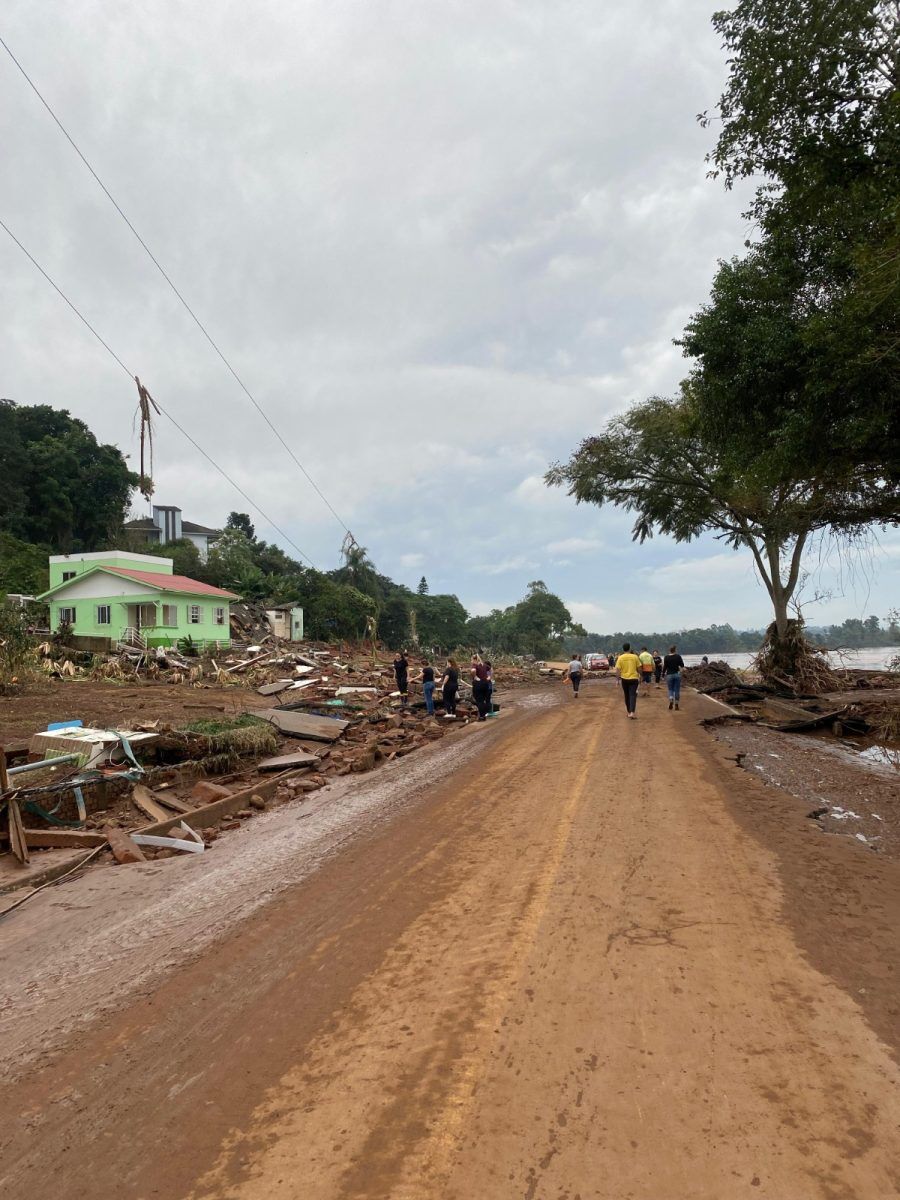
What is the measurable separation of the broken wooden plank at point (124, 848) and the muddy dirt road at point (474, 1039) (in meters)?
0.96

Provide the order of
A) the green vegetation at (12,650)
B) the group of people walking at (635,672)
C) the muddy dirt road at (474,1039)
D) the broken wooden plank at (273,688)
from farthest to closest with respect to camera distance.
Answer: the broken wooden plank at (273,688), the green vegetation at (12,650), the group of people walking at (635,672), the muddy dirt road at (474,1039)

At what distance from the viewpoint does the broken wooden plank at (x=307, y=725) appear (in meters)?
14.8

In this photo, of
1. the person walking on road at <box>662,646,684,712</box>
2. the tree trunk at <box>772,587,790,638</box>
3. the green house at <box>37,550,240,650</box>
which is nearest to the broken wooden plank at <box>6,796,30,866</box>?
the person walking on road at <box>662,646,684,712</box>

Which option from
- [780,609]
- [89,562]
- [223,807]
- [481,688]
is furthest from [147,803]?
[89,562]

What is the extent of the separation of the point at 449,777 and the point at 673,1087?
7560mm

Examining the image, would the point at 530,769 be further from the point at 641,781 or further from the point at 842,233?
the point at 842,233

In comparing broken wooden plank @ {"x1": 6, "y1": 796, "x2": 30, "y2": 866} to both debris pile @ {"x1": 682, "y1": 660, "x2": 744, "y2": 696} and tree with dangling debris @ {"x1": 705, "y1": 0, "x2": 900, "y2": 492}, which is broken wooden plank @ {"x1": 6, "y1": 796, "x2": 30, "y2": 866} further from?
debris pile @ {"x1": 682, "y1": 660, "x2": 744, "y2": 696}

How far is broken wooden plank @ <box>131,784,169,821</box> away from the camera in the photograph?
875cm

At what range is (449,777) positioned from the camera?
10328 millimetres

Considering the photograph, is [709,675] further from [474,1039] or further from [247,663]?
[474,1039]

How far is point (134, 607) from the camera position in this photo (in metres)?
36.4

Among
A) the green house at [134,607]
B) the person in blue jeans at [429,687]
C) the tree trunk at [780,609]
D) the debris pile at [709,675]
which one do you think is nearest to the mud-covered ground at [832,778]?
the person in blue jeans at [429,687]

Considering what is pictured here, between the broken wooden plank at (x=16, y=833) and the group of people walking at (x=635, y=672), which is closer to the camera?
the broken wooden plank at (x=16, y=833)

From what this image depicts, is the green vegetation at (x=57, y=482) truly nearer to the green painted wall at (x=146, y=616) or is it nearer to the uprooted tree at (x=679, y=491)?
the green painted wall at (x=146, y=616)
